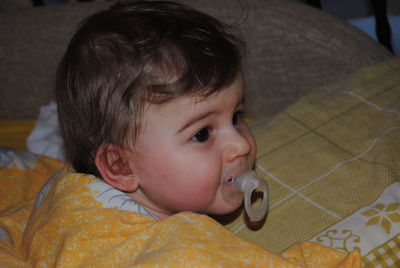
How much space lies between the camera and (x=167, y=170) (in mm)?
1053

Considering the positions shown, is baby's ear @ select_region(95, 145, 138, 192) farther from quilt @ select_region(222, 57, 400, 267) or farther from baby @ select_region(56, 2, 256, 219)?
quilt @ select_region(222, 57, 400, 267)

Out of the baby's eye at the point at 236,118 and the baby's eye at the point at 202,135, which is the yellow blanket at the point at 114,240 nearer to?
the baby's eye at the point at 202,135

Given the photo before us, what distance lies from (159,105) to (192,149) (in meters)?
0.11

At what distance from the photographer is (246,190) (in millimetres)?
1049

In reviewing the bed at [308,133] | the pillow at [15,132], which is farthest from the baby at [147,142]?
the pillow at [15,132]

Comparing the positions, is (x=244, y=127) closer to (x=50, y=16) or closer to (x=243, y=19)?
(x=243, y=19)

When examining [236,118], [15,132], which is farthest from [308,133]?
[15,132]

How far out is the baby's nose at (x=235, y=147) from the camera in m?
1.04

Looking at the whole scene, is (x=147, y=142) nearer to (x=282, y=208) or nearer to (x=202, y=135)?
(x=202, y=135)

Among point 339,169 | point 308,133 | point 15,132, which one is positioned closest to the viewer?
point 339,169

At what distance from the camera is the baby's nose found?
3.43 ft

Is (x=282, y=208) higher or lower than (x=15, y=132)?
higher

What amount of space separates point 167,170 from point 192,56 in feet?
0.78

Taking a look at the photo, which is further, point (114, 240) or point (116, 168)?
point (116, 168)
